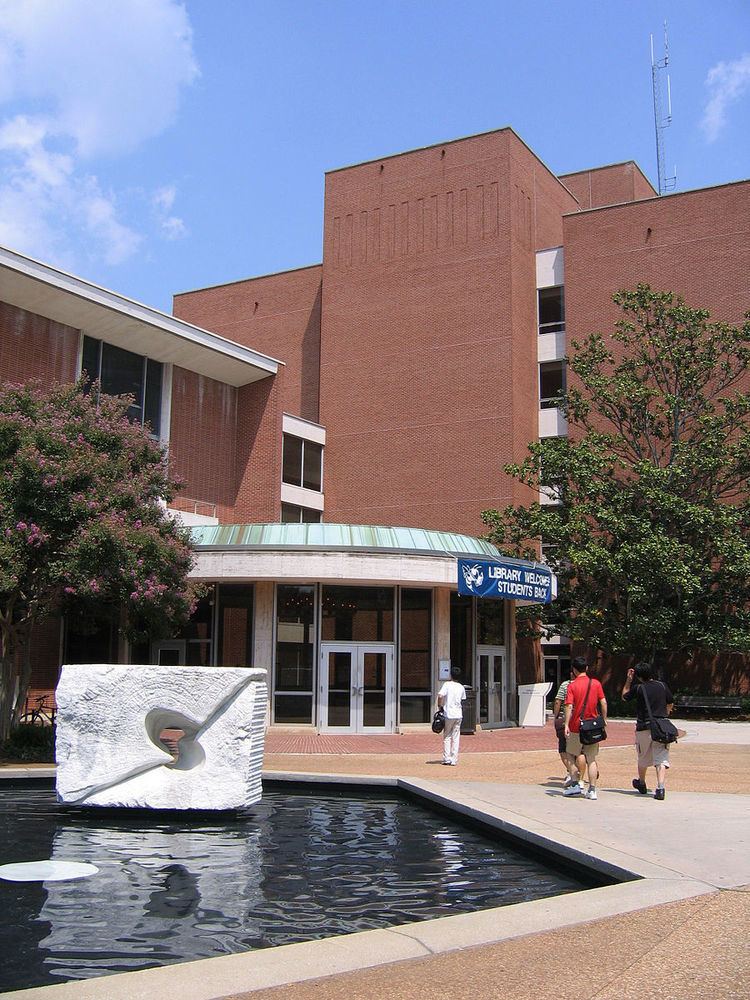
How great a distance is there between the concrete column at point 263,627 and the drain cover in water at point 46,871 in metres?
15.9

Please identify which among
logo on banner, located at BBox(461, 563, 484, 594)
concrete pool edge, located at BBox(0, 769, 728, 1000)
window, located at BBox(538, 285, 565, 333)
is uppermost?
window, located at BBox(538, 285, 565, 333)

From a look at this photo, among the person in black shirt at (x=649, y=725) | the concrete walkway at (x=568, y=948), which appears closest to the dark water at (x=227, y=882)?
the concrete walkway at (x=568, y=948)

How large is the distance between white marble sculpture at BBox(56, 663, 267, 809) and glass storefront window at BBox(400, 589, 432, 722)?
45.2 feet

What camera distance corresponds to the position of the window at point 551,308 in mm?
40062

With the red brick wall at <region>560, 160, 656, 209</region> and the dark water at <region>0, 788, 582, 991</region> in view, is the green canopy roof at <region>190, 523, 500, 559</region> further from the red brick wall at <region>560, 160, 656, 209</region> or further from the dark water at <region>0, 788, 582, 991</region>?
the red brick wall at <region>560, 160, 656, 209</region>

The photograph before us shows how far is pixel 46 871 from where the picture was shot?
28.2 feet

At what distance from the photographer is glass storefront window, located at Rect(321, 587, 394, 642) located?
25.2 metres

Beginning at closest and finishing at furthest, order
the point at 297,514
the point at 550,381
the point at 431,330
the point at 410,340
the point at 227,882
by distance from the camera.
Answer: the point at 227,882
the point at 297,514
the point at 431,330
the point at 410,340
the point at 550,381

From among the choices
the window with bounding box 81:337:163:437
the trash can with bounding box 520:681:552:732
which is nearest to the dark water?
the trash can with bounding box 520:681:552:732

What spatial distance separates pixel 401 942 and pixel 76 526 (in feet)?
41.1

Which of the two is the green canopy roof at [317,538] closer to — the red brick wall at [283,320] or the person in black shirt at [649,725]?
the person in black shirt at [649,725]

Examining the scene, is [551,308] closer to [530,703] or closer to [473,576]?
[530,703]

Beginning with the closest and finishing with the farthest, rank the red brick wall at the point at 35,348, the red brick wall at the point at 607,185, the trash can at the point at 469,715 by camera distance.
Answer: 1. the trash can at the point at 469,715
2. the red brick wall at the point at 35,348
3. the red brick wall at the point at 607,185

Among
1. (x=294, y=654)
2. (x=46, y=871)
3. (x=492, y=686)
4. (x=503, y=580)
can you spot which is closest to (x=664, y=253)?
(x=503, y=580)
